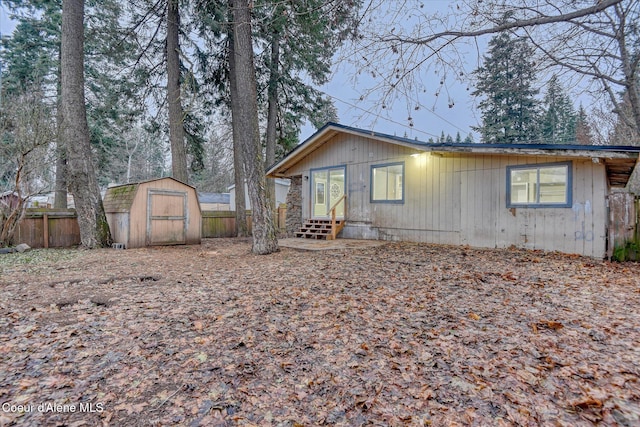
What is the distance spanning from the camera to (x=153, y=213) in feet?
29.9

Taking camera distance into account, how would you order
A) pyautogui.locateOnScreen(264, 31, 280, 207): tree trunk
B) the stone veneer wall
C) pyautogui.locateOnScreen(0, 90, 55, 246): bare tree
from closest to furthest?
pyautogui.locateOnScreen(0, 90, 55, 246): bare tree → the stone veneer wall → pyautogui.locateOnScreen(264, 31, 280, 207): tree trunk

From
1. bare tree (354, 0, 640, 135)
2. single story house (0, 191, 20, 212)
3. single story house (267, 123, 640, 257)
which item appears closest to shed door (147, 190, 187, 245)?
single story house (0, 191, 20, 212)

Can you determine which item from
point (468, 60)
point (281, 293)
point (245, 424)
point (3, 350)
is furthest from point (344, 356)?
point (468, 60)

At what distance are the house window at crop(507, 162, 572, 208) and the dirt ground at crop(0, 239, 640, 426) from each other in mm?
2785

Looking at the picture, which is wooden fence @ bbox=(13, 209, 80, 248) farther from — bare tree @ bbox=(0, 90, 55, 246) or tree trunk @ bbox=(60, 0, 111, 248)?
tree trunk @ bbox=(60, 0, 111, 248)

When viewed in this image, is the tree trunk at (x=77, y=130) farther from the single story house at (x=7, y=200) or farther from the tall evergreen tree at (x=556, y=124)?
the tall evergreen tree at (x=556, y=124)

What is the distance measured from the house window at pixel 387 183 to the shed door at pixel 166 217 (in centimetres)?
600

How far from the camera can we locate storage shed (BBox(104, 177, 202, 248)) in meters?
8.66

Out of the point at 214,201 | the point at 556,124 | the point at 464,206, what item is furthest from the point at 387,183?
the point at 214,201

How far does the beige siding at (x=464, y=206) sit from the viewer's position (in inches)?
267

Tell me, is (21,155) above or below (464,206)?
above

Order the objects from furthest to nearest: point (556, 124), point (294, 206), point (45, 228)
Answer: point (556, 124), point (294, 206), point (45, 228)

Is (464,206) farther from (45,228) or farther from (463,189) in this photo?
(45,228)

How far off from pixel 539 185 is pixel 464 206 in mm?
1694
